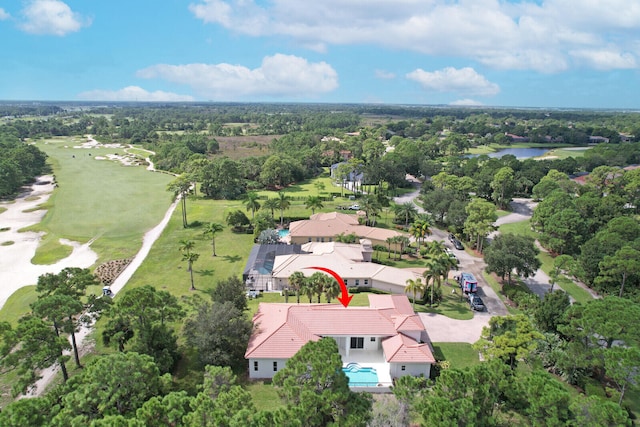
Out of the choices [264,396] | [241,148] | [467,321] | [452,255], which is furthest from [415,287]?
[241,148]

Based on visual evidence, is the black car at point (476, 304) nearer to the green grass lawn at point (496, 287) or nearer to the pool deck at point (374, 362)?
the green grass lawn at point (496, 287)

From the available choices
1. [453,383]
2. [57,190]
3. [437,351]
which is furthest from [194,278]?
[57,190]

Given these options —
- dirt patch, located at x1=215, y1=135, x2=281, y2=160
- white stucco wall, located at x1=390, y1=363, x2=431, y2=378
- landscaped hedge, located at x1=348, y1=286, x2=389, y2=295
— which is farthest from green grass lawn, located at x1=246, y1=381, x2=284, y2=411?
dirt patch, located at x1=215, y1=135, x2=281, y2=160

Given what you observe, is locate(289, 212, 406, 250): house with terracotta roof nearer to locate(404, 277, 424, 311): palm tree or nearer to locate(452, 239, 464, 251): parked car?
locate(452, 239, 464, 251): parked car

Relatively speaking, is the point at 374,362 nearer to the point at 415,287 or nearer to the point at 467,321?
the point at 415,287

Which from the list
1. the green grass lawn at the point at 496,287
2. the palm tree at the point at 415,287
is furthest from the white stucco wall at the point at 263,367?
the green grass lawn at the point at 496,287

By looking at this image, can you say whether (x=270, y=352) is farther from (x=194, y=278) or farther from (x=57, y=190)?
(x=57, y=190)
